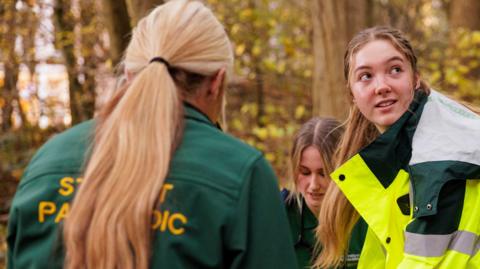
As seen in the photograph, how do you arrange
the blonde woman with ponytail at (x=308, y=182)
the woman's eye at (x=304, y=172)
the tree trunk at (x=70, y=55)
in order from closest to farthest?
the blonde woman with ponytail at (x=308, y=182)
the woman's eye at (x=304, y=172)
the tree trunk at (x=70, y=55)

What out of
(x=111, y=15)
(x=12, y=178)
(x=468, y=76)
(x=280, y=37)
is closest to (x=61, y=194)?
(x=111, y=15)

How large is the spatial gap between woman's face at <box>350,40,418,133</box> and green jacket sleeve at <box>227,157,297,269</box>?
3.68 feet

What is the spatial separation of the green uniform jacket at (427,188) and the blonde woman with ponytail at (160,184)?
731mm

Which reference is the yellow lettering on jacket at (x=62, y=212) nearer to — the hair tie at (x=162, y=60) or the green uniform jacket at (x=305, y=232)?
the hair tie at (x=162, y=60)

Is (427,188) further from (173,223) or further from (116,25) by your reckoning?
(116,25)

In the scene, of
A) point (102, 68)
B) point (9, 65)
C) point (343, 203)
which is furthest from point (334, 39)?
point (9, 65)

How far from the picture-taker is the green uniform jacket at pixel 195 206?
1.95m

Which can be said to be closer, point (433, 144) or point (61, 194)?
point (61, 194)

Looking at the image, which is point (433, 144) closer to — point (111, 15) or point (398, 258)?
point (398, 258)

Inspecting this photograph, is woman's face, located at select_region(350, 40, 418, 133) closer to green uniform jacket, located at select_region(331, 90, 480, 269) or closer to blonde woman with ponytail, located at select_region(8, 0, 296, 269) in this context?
green uniform jacket, located at select_region(331, 90, 480, 269)

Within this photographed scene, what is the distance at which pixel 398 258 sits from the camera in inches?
112

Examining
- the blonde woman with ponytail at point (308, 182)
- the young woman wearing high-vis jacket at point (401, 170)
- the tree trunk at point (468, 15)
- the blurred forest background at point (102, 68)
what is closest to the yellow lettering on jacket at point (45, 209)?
the young woman wearing high-vis jacket at point (401, 170)

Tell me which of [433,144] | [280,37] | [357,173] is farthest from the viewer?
[280,37]

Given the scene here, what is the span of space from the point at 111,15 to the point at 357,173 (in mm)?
3727
